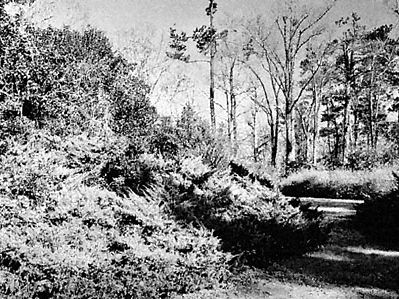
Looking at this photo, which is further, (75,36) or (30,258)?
(75,36)

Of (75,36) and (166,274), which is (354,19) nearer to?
(75,36)

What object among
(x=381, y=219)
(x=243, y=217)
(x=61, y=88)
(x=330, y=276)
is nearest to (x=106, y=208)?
(x=243, y=217)

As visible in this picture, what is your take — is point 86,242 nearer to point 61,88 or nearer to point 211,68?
point 61,88

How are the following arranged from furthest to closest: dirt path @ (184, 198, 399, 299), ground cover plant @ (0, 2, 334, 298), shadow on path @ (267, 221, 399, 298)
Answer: shadow on path @ (267, 221, 399, 298) → dirt path @ (184, 198, 399, 299) → ground cover plant @ (0, 2, 334, 298)

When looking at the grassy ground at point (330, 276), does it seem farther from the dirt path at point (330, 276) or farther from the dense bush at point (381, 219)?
the dense bush at point (381, 219)

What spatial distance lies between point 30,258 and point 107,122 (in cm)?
785

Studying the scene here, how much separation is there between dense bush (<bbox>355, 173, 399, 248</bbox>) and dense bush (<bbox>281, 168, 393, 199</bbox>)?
4.45m

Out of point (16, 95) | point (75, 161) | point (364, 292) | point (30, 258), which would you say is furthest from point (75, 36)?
point (364, 292)

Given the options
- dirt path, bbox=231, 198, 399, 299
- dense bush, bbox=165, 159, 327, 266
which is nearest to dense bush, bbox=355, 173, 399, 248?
dirt path, bbox=231, 198, 399, 299

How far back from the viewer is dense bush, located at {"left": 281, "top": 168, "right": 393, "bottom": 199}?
11.8m

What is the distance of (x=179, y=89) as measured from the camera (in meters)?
23.2

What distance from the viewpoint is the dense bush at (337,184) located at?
38.6 feet

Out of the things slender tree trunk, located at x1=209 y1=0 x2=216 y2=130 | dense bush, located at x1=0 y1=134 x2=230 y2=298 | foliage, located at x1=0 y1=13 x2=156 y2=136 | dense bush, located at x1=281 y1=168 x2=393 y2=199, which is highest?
slender tree trunk, located at x1=209 y1=0 x2=216 y2=130

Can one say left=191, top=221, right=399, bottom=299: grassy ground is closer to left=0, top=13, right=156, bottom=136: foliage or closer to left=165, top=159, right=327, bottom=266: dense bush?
left=165, top=159, right=327, bottom=266: dense bush
